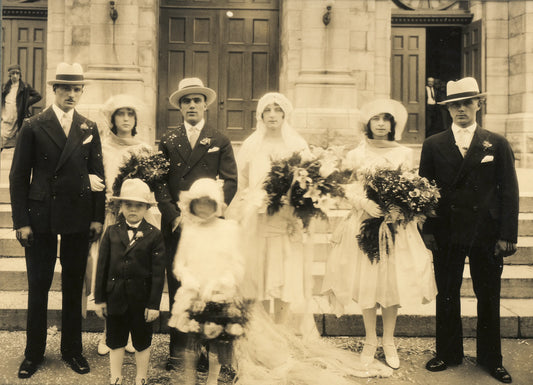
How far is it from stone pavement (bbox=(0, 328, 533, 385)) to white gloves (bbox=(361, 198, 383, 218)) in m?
1.28

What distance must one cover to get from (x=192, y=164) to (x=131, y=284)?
1.13 m

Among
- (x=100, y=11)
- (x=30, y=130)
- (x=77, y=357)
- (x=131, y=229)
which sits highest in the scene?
(x=100, y=11)

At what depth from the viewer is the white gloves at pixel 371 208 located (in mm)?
4387

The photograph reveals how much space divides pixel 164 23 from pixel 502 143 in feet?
27.3

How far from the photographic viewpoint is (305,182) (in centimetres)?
407

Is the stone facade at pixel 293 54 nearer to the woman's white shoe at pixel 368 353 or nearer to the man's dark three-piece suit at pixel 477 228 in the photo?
the man's dark three-piece suit at pixel 477 228

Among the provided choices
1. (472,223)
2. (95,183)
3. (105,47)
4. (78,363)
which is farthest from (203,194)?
(105,47)

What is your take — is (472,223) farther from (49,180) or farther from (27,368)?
(27,368)

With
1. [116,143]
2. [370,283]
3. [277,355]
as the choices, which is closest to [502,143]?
[370,283]

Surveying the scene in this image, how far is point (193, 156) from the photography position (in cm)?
450

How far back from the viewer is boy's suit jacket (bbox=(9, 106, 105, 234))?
434 centimetres

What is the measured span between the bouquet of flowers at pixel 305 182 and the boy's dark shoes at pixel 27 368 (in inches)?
89.9

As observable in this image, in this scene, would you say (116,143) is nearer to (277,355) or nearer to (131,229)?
(131,229)

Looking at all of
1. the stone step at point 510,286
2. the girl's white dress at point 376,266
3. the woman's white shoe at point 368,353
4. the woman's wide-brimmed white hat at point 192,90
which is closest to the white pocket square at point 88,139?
the woman's wide-brimmed white hat at point 192,90
